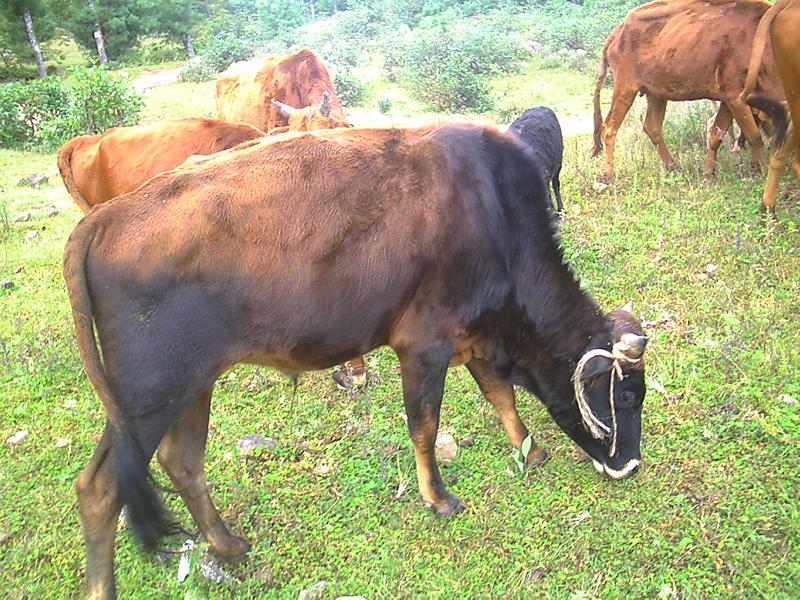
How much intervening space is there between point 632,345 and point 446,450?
4.65 feet

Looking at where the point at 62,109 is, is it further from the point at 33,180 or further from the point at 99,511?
the point at 99,511

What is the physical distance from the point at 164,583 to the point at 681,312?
419 centimetres

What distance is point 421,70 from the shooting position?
1831 cm

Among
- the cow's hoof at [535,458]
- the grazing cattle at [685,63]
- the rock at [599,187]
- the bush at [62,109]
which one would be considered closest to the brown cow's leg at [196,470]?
the cow's hoof at [535,458]

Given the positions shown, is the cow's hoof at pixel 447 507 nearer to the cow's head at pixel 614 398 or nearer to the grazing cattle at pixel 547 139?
the cow's head at pixel 614 398

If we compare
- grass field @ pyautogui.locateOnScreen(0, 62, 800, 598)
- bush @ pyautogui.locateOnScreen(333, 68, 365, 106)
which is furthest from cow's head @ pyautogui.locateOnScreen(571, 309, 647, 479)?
bush @ pyautogui.locateOnScreen(333, 68, 365, 106)

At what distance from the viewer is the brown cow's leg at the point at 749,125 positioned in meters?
7.53

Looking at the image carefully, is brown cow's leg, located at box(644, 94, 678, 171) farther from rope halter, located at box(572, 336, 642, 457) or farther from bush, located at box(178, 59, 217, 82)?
bush, located at box(178, 59, 217, 82)

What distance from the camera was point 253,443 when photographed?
4.55m

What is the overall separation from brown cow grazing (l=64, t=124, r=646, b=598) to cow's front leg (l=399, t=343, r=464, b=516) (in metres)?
0.01

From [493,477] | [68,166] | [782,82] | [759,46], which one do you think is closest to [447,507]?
[493,477]

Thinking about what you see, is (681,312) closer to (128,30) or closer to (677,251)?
(677,251)

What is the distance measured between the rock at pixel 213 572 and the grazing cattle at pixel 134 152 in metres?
3.47

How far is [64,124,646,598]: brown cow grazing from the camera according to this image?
2971 millimetres
